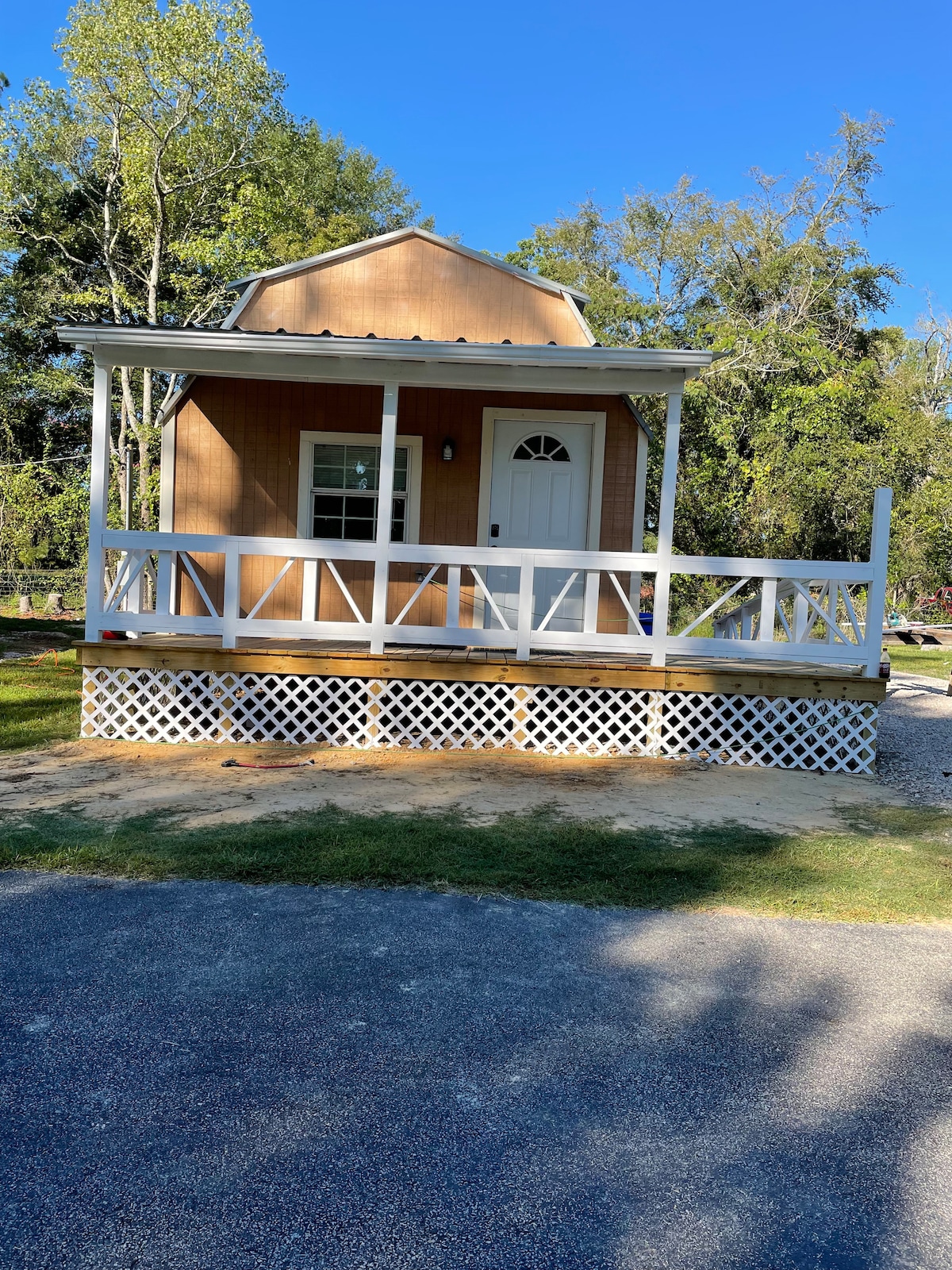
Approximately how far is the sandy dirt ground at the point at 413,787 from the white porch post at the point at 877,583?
3.20ft

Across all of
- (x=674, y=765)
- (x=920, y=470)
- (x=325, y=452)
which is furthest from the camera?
Answer: (x=920, y=470)

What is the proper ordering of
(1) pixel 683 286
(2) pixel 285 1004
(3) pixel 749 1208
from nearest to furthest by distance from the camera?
1. (3) pixel 749 1208
2. (2) pixel 285 1004
3. (1) pixel 683 286

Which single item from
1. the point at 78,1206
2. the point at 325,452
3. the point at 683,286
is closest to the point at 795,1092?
the point at 78,1206

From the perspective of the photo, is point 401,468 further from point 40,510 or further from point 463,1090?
point 40,510

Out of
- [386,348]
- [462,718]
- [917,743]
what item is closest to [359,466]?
[386,348]

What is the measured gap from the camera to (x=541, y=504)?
31.9ft

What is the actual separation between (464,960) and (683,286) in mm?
26707

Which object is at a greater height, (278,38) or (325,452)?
(278,38)

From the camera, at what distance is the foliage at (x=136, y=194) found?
1892 cm

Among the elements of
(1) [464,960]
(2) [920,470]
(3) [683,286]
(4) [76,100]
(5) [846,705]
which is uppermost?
(4) [76,100]

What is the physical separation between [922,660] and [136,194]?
1870 cm

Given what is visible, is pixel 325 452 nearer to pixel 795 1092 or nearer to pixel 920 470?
pixel 795 1092

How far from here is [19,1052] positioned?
9.05 ft

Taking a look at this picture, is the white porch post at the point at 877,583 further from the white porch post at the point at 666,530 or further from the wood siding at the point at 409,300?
the wood siding at the point at 409,300
